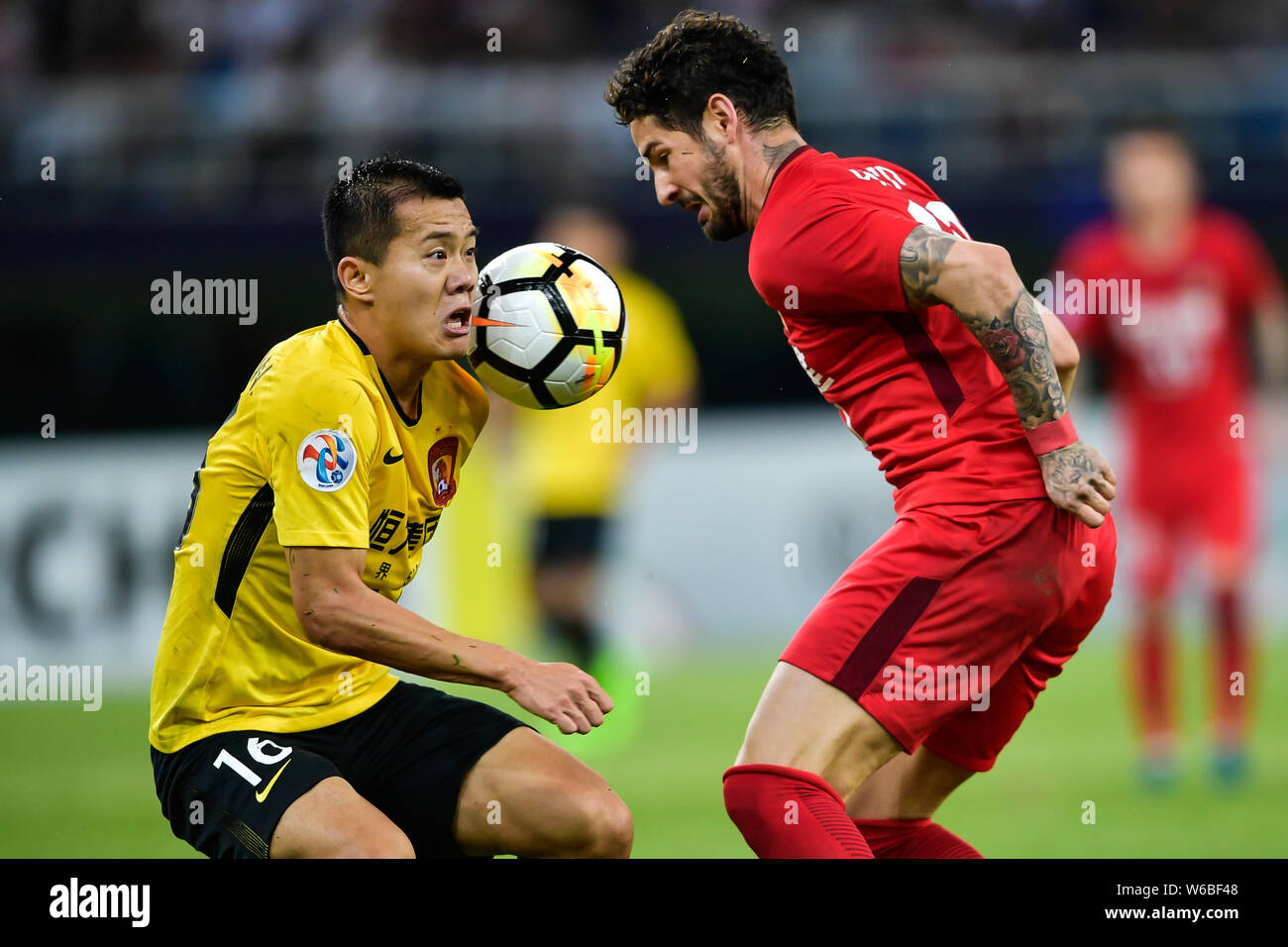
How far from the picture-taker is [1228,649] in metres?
7.68

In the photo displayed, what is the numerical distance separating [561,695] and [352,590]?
0.53 meters

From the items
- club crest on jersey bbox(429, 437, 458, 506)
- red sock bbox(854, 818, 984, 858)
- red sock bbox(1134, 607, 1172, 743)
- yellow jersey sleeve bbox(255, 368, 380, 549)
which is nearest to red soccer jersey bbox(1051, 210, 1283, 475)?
red sock bbox(1134, 607, 1172, 743)

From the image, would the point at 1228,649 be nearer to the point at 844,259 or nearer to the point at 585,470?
the point at 585,470

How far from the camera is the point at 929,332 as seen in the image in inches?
147

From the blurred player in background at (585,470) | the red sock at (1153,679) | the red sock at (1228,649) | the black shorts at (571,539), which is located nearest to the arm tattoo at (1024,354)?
the red sock at (1153,679)

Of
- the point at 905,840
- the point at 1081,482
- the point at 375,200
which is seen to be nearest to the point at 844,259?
the point at 1081,482

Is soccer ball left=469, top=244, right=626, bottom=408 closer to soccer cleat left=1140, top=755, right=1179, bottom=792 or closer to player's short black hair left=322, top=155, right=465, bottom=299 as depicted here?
player's short black hair left=322, top=155, right=465, bottom=299

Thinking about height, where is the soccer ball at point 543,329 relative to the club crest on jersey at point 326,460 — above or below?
above

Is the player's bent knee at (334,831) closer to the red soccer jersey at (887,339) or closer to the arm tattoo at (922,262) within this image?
the red soccer jersey at (887,339)

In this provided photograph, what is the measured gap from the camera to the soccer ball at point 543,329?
12.9ft

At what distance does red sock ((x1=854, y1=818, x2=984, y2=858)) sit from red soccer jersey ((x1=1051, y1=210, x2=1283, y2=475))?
4.23 meters

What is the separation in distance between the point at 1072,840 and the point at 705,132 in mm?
3418

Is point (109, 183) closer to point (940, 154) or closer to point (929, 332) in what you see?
point (940, 154)

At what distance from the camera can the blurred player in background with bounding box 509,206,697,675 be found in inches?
349
